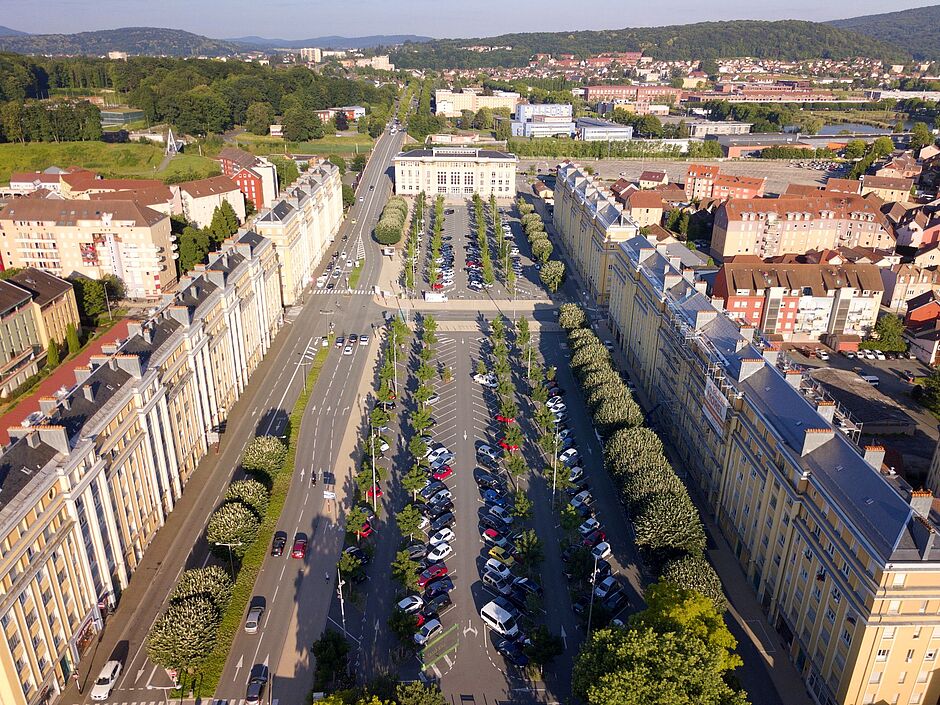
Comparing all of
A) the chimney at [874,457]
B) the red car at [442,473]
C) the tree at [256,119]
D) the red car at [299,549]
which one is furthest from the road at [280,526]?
the tree at [256,119]

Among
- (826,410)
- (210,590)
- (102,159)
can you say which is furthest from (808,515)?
(102,159)

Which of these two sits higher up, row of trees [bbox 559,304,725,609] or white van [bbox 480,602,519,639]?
row of trees [bbox 559,304,725,609]

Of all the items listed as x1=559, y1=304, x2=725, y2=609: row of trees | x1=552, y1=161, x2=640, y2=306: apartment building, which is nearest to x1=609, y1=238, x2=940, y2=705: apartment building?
x1=559, y1=304, x2=725, y2=609: row of trees

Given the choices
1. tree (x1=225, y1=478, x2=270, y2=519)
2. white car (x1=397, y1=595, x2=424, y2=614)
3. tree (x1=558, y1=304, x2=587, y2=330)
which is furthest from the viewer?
tree (x1=558, y1=304, x2=587, y2=330)

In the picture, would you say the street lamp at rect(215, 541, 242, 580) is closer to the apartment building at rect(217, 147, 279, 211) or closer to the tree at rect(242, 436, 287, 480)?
the tree at rect(242, 436, 287, 480)

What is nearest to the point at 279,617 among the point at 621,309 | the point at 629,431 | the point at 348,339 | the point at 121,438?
the point at 121,438

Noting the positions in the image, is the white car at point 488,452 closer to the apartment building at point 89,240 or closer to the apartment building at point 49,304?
the apartment building at point 49,304
